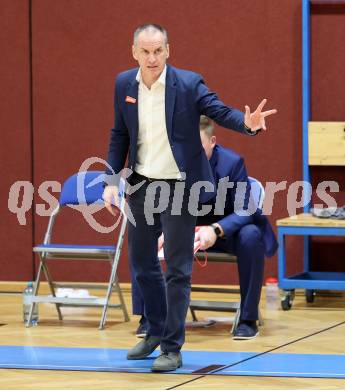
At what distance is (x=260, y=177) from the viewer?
7121mm

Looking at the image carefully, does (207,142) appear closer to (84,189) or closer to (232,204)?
(232,204)

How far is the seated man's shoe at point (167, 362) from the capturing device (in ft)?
14.6

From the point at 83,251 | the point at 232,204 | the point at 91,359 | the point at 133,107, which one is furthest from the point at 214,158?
the point at 91,359

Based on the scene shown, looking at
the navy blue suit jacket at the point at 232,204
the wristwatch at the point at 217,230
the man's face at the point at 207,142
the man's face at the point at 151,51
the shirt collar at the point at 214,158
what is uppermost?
the man's face at the point at 151,51

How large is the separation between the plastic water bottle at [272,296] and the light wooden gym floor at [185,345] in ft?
0.26

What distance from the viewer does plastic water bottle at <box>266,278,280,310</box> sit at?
263 inches

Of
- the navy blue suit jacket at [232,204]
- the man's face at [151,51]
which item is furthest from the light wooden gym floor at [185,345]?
the man's face at [151,51]

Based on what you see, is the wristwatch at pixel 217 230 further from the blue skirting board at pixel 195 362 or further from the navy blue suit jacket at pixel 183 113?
the navy blue suit jacket at pixel 183 113

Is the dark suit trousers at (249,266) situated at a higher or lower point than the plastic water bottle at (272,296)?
higher

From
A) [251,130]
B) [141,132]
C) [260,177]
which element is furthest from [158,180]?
[260,177]

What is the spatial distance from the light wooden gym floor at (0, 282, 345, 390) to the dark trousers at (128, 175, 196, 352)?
0.26 metres

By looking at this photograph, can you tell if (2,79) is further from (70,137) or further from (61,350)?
(61,350)

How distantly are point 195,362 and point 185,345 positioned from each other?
52 centimetres

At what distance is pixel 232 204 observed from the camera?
561cm
